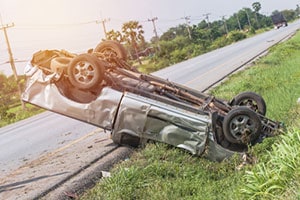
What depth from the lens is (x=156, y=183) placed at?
609 centimetres

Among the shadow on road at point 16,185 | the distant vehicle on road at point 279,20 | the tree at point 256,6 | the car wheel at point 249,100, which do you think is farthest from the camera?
the tree at point 256,6

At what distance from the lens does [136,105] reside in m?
6.94

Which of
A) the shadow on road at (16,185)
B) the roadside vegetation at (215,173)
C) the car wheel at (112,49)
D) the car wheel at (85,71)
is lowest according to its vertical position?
the roadside vegetation at (215,173)

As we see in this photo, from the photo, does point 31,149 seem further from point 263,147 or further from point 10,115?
point 10,115

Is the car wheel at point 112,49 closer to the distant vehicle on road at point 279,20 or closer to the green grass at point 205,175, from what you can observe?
the green grass at point 205,175

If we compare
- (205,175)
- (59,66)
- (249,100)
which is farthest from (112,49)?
(205,175)

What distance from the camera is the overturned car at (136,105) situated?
671 cm

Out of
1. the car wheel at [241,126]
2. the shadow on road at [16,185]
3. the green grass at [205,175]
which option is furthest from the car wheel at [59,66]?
the car wheel at [241,126]

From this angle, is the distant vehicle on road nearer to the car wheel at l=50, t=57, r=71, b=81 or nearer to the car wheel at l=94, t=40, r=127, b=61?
the car wheel at l=94, t=40, r=127, b=61

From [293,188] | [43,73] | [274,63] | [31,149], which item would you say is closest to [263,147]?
[293,188]

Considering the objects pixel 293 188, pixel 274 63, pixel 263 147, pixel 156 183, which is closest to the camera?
pixel 293 188

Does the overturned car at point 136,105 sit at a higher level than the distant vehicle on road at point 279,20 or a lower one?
lower

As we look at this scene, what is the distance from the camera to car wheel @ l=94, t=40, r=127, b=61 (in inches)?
332

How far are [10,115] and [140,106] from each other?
66.5 feet
